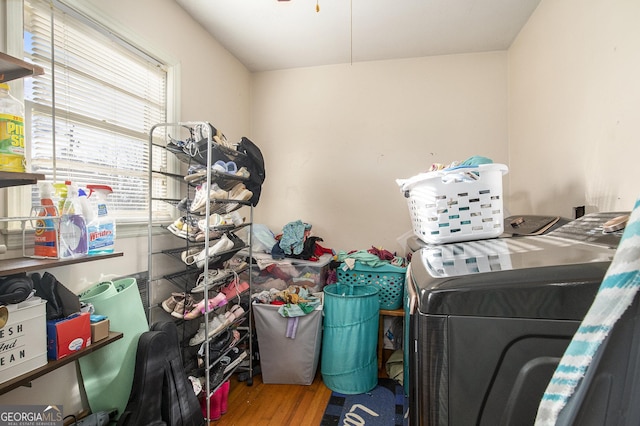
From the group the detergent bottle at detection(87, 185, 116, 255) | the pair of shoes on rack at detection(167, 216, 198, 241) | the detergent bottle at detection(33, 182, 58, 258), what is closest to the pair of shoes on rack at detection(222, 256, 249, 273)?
the pair of shoes on rack at detection(167, 216, 198, 241)

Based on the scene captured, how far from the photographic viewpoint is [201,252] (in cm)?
170

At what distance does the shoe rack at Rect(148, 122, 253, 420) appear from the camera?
5.47 ft

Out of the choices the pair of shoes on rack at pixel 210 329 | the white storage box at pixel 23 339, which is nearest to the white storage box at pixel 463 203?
the pair of shoes on rack at pixel 210 329

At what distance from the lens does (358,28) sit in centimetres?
212

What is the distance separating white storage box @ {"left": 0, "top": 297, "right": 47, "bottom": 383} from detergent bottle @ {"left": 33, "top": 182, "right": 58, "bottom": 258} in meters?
0.18

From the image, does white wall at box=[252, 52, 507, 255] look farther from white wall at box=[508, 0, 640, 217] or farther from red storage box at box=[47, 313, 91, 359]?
red storage box at box=[47, 313, 91, 359]

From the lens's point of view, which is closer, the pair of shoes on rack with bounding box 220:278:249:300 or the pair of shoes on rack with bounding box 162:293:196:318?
the pair of shoes on rack with bounding box 162:293:196:318

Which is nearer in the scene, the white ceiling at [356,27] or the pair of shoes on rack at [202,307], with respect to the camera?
the pair of shoes on rack at [202,307]

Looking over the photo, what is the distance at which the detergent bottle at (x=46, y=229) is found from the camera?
1.10m

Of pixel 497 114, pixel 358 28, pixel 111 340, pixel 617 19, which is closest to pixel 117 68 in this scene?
pixel 111 340

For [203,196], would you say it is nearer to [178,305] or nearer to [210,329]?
[178,305]

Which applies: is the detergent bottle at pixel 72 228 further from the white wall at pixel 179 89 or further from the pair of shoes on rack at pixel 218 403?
the pair of shoes on rack at pixel 218 403

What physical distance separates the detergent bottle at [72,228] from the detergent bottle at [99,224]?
3 centimetres

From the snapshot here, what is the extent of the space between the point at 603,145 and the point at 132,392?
231 cm
